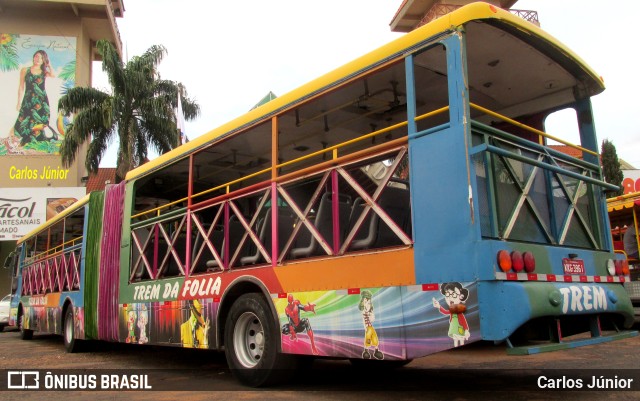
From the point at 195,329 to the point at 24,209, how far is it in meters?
22.9

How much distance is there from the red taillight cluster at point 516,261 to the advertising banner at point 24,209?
25.2 metres

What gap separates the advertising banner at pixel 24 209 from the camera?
2533 centimetres

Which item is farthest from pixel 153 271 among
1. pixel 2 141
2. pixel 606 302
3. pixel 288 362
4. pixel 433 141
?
pixel 2 141

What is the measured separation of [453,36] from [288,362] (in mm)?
3514

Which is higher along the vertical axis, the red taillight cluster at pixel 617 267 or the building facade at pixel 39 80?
the building facade at pixel 39 80

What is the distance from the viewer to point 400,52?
466cm

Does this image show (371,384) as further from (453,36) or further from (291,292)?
(453,36)

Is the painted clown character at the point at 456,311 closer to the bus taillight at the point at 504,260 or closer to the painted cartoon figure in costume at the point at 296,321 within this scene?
the bus taillight at the point at 504,260

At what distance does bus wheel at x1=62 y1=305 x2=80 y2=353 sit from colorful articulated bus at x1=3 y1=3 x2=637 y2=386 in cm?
316

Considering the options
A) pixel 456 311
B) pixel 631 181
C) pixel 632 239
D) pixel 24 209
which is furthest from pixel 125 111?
pixel 631 181

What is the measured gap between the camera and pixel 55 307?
11.6 m

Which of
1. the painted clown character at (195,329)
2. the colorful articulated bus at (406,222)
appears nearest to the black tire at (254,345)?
the colorful articulated bus at (406,222)

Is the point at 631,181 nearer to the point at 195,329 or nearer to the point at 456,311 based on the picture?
the point at 195,329

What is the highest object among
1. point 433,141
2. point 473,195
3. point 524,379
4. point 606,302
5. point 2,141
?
point 2,141
